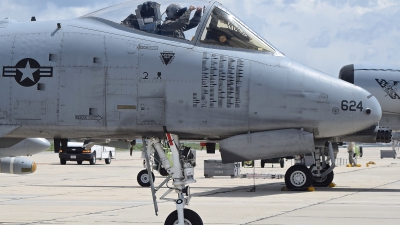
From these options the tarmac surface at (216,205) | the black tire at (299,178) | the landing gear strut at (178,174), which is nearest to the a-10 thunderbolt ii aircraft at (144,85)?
the landing gear strut at (178,174)

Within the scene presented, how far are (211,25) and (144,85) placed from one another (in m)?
1.24

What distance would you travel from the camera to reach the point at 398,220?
42.2ft

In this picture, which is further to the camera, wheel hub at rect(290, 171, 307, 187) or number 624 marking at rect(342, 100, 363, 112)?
wheel hub at rect(290, 171, 307, 187)

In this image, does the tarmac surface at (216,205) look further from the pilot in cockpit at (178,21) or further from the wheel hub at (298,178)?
the pilot in cockpit at (178,21)

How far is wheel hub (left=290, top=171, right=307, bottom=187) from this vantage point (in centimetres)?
2022

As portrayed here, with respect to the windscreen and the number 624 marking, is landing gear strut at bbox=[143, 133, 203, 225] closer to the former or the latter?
the windscreen

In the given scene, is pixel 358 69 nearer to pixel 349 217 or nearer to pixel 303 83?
pixel 349 217

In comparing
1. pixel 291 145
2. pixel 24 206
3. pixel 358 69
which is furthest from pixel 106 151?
pixel 291 145

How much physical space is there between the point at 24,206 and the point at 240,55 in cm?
869

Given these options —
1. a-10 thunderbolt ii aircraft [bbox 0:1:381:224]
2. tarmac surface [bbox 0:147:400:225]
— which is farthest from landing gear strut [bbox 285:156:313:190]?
a-10 thunderbolt ii aircraft [bbox 0:1:381:224]

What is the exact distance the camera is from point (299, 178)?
20.3 meters

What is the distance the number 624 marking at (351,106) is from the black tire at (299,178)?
31.8ft

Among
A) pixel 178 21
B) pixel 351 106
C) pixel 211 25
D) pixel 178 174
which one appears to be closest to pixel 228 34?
pixel 211 25

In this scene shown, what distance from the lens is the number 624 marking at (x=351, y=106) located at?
10.4 m
